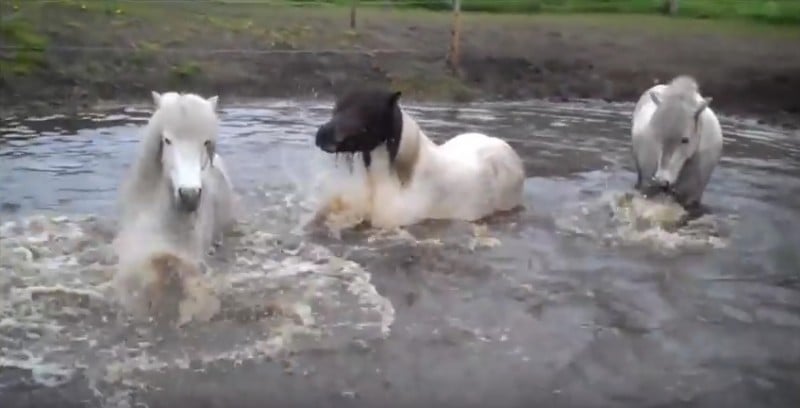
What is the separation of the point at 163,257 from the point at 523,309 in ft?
7.16

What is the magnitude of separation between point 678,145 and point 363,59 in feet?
26.9

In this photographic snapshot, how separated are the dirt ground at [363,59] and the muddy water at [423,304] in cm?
443

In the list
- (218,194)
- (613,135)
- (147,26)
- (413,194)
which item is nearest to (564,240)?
(413,194)

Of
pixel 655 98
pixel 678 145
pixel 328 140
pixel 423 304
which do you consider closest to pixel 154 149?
pixel 423 304

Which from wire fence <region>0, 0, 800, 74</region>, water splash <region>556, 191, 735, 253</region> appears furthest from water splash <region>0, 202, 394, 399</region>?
wire fence <region>0, 0, 800, 74</region>

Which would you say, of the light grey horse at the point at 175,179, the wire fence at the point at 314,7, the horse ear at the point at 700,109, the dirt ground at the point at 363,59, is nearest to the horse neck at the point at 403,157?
the light grey horse at the point at 175,179

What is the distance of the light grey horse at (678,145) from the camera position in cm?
880

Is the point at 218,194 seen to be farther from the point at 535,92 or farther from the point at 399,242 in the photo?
the point at 535,92

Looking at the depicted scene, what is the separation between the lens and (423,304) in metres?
6.56

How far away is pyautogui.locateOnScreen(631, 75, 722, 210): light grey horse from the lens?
346 inches

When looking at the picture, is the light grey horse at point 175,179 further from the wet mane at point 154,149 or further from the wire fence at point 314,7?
the wire fence at point 314,7

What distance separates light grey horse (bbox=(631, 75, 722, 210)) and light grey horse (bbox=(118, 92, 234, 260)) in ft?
12.8

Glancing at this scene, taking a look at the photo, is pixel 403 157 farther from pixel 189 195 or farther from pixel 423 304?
pixel 189 195

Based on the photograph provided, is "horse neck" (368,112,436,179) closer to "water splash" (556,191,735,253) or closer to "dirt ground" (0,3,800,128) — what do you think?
"water splash" (556,191,735,253)
